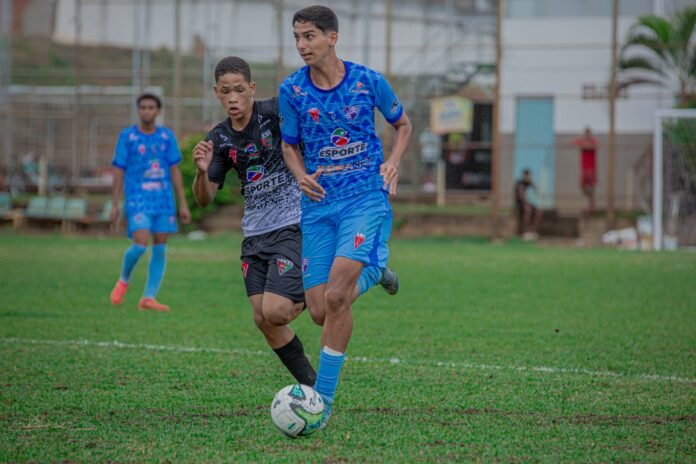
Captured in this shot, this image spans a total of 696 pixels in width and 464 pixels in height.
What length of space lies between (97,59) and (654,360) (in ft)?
105

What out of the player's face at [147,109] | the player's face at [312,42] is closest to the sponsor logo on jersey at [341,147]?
the player's face at [312,42]

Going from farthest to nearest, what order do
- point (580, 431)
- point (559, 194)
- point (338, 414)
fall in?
point (559, 194) → point (338, 414) → point (580, 431)

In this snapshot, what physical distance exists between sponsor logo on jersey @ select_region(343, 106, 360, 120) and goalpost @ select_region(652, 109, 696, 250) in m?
16.8

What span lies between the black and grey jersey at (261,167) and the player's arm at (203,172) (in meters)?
0.13

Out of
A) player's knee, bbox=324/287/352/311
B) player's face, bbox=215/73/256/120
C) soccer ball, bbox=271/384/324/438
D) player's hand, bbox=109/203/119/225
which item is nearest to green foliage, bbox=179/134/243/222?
player's hand, bbox=109/203/119/225

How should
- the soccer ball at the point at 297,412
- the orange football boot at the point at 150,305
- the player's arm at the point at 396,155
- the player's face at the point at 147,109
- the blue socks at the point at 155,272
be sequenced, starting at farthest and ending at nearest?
the blue socks at the point at 155,272 < the orange football boot at the point at 150,305 < the player's face at the point at 147,109 < the player's arm at the point at 396,155 < the soccer ball at the point at 297,412

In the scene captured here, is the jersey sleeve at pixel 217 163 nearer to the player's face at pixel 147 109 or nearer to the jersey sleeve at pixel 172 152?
the player's face at pixel 147 109

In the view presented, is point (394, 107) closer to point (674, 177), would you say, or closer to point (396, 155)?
point (396, 155)

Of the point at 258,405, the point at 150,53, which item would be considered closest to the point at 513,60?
the point at 150,53

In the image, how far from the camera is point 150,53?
109 ft

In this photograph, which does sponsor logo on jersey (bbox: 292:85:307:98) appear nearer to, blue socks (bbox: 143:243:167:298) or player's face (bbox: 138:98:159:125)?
player's face (bbox: 138:98:159:125)

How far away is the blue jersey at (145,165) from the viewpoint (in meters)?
11.4

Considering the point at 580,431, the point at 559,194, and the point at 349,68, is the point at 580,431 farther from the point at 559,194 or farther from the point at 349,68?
the point at 559,194

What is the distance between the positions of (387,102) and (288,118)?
23.5 inches
